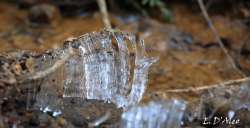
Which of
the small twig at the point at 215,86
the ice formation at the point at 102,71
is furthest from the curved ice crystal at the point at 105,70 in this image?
the small twig at the point at 215,86

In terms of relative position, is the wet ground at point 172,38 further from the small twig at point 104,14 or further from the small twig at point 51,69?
the small twig at point 51,69

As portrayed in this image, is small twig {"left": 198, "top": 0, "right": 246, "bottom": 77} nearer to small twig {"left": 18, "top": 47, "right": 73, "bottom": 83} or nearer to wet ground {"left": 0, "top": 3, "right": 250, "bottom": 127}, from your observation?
wet ground {"left": 0, "top": 3, "right": 250, "bottom": 127}

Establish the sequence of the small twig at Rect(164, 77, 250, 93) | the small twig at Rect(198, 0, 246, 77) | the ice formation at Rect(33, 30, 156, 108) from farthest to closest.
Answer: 1. the small twig at Rect(198, 0, 246, 77)
2. the small twig at Rect(164, 77, 250, 93)
3. the ice formation at Rect(33, 30, 156, 108)

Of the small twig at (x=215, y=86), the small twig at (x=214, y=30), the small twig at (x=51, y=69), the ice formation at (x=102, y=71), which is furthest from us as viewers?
the small twig at (x=214, y=30)

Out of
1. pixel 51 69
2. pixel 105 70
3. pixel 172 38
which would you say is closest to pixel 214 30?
pixel 172 38

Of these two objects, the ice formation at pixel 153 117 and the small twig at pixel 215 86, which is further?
the small twig at pixel 215 86

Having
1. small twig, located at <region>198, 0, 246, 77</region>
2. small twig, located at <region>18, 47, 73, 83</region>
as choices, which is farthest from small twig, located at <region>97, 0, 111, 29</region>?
small twig, located at <region>18, 47, 73, 83</region>

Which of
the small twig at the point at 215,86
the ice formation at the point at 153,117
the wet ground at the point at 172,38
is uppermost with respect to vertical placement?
the wet ground at the point at 172,38

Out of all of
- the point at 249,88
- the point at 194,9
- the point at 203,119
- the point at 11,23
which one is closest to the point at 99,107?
the point at 203,119

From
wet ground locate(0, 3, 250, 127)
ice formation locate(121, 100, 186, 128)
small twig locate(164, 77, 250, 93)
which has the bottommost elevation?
ice formation locate(121, 100, 186, 128)
